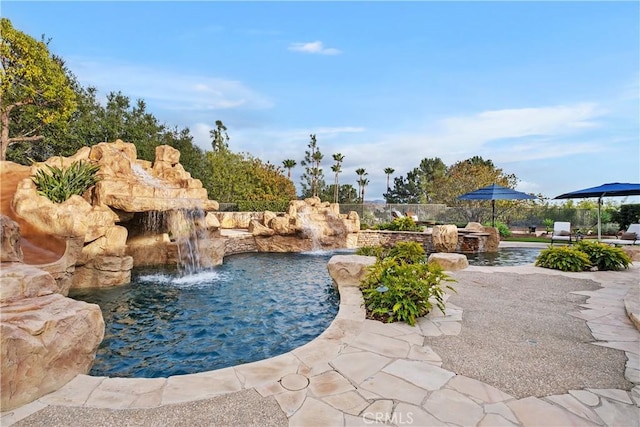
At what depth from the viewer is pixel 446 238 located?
45.9 feet

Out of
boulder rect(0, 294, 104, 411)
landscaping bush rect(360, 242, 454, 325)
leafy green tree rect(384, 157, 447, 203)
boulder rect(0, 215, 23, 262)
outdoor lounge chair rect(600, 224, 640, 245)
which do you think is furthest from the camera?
leafy green tree rect(384, 157, 447, 203)

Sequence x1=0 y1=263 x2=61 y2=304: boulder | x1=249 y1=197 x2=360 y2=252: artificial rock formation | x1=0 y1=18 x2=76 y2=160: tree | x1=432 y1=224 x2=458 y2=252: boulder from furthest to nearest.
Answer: x1=249 y1=197 x2=360 y2=252: artificial rock formation
x1=432 y1=224 x2=458 y2=252: boulder
x1=0 y1=18 x2=76 y2=160: tree
x1=0 y1=263 x2=61 y2=304: boulder

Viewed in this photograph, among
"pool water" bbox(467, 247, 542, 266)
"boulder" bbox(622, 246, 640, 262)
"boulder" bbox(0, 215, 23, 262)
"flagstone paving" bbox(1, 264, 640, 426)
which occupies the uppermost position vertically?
"boulder" bbox(0, 215, 23, 262)

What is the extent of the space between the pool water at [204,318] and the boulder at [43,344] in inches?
36.2

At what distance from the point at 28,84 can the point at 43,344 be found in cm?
1754

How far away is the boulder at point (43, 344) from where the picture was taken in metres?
2.30

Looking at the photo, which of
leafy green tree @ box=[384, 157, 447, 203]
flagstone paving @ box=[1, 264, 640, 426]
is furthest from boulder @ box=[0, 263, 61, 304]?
leafy green tree @ box=[384, 157, 447, 203]

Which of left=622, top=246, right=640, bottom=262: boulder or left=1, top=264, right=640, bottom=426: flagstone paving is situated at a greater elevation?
left=622, top=246, right=640, bottom=262: boulder

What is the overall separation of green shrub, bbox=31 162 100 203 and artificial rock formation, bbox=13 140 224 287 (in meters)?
0.19

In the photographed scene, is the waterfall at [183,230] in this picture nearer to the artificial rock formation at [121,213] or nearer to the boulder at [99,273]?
the artificial rock formation at [121,213]

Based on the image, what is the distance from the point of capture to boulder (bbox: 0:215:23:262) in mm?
3715

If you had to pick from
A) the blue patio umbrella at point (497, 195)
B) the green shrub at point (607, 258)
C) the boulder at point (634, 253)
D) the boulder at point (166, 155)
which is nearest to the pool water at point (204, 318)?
the boulder at point (166, 155)

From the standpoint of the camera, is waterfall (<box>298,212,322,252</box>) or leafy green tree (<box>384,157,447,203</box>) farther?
leafy green tree (<box>384,157,447,203</box>)

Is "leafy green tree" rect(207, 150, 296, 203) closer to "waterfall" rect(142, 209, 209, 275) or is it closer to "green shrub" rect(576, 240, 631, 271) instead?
"waterfall" rect(142, 209, 209, 275)
